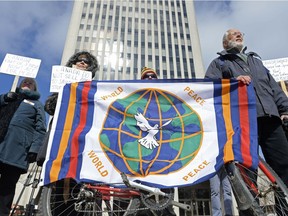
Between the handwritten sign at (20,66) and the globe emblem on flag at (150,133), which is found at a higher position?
the handwritten sign at (20,66)

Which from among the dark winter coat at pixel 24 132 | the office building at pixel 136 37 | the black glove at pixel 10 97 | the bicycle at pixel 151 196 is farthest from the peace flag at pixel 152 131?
the office building at pixel 136 37

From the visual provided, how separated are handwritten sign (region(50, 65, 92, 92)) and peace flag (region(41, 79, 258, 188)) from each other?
520 mm

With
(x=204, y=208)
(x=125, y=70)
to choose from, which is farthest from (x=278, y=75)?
(x=125, y=70)

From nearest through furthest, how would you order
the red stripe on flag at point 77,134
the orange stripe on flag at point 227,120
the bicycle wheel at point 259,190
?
the bicycle wheel at point 259,190, the orange stripe on flag at point 227,120, the red stripe on flag at point 77,134

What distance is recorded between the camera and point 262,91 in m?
2.48

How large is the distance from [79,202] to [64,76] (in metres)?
1.58

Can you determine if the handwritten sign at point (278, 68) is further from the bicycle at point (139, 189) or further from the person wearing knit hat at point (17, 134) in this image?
the person wearing knit hat at point (17, 134)

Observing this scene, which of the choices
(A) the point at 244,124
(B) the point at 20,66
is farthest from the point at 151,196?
(B) the point at 20,66

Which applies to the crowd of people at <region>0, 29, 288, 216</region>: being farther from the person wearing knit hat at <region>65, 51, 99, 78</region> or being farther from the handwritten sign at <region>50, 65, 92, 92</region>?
the handwritten sign at <region>50, 65, 92, 92</region>

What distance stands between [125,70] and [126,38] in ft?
23.8

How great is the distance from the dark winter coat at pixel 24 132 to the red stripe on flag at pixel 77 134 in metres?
0.80

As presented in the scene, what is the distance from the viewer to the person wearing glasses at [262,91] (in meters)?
2.26

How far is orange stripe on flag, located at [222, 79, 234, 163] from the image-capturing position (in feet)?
6.75

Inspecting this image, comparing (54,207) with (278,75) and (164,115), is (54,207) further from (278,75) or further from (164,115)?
(278,75)
